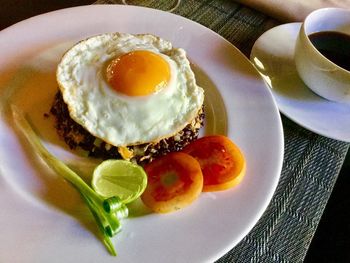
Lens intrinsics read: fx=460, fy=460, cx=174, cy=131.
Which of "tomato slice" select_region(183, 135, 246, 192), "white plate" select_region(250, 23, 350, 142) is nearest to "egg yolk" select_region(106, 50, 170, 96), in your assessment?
"tomato slice" select_region(183, 135, 246, 192)

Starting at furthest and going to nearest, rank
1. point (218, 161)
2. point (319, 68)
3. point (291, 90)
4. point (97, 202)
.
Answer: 1. point (291, 90)
2. point (319, 68)
3. point (218, 161)
4. point (97, 202)

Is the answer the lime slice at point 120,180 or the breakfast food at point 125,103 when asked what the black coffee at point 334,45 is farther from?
the lime slice at point 120,180

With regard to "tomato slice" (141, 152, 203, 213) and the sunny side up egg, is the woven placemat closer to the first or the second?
"tomato slice" (141, 152, 203, 213)

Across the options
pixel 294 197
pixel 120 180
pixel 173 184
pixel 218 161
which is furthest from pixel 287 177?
pixel 120 180

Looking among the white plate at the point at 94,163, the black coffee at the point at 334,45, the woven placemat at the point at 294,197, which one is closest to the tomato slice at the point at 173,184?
the white plate at the point at 94,163

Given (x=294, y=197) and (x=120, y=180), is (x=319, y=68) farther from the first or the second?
(x=120, y=180)

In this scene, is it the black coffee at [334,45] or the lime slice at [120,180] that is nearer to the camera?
the lime slice at [120,180]
